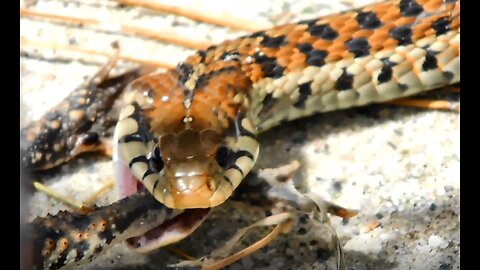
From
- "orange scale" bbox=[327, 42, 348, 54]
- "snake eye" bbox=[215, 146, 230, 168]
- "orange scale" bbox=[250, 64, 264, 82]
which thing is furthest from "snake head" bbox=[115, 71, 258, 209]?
"orange scale" bbox=[327, 42, 348, 54]

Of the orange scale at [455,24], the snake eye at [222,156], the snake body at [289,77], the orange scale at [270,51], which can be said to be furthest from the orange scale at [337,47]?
the snake eye at [222,156]

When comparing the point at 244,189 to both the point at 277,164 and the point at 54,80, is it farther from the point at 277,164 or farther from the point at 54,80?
the point at 54,80

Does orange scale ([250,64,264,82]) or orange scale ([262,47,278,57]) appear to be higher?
orange scale ([262,47,278,57])

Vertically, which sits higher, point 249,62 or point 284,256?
point 249,62

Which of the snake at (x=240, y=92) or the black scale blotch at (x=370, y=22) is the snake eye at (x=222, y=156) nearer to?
the snake at (x=240, y=92)

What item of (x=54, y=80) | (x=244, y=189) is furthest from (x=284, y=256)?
(x=54, y=80)

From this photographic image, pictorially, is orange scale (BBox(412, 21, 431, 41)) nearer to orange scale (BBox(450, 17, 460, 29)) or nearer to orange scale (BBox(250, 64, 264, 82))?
orange scale (BBox(450, 17, 460, 29))
